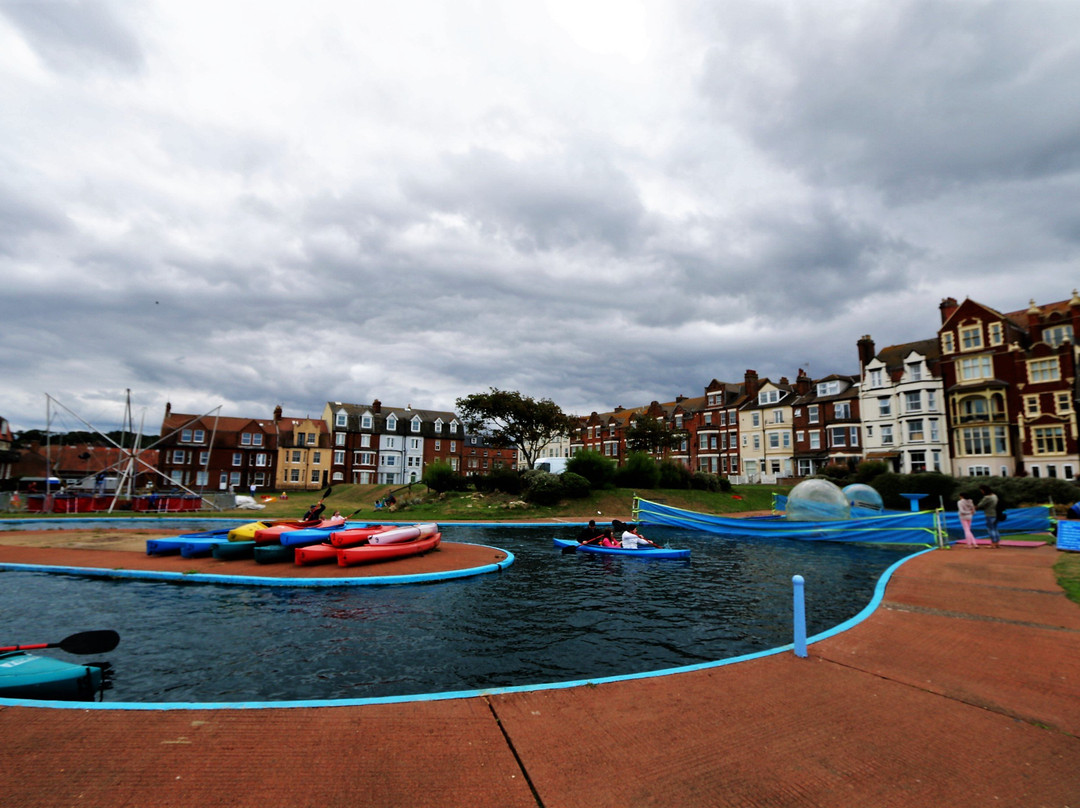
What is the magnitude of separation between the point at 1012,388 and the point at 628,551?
4246cm

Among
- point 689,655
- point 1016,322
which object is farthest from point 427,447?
point 689,655

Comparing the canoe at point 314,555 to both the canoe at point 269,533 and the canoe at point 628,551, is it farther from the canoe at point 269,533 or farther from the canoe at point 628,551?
the canoe at point 628,551

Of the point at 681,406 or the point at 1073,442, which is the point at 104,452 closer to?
the point at 681,406

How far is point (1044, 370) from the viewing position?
42.1m

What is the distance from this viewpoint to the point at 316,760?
4883mm

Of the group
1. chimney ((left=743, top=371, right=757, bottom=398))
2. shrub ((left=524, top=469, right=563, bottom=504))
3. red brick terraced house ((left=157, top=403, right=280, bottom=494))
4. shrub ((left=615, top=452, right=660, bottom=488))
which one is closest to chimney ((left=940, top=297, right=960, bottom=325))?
chimney ((left=743, top=371, right=757, bottom=398))

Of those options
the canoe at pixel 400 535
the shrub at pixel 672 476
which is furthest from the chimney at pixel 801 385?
the canoe at pixel 400 535

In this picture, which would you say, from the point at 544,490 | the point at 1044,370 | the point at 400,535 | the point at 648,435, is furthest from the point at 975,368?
the point at 400,535

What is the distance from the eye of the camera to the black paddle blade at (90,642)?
7268 millimetres

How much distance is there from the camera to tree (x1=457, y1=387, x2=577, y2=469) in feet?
172

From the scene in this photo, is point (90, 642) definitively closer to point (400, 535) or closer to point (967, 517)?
point (400, 535)

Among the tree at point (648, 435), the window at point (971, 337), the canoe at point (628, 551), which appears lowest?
the canoe at point (628, 551)

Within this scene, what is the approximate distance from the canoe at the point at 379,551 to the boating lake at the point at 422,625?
2459 millimetres

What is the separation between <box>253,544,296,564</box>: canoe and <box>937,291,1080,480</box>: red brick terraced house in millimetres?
52069
